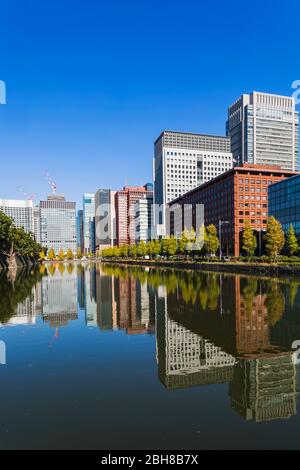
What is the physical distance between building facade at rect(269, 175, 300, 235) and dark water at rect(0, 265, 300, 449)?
3172 inches

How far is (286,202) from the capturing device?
102250 mm

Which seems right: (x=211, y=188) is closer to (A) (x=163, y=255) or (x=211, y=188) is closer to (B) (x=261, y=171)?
(B) (x=261, y=171)

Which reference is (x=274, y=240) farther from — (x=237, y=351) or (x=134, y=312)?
(x=237, y=351)

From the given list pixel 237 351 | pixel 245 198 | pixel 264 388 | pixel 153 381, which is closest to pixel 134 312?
pixel 237 351

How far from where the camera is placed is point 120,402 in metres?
10.6

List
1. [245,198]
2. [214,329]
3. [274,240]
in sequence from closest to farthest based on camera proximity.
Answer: [214,329]
[274,240]
[245,198]

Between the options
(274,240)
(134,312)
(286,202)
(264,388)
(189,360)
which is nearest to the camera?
(264,388)

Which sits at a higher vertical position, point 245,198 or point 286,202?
point 245,198

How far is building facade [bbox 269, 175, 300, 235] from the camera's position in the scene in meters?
96.7

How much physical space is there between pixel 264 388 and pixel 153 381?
4.18 metres

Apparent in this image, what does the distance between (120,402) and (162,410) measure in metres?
1.52

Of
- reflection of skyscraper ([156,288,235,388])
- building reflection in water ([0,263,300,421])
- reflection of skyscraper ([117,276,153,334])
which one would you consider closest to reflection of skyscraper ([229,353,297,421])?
building reflection in water ([0,263,300,421])

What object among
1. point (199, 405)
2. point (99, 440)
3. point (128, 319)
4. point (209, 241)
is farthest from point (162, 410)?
point (209, 241)
